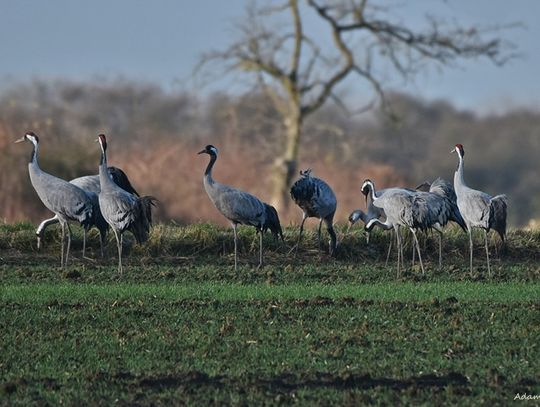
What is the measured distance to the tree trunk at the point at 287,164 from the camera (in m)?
26.7

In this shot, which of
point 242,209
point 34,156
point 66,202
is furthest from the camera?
point 34,156

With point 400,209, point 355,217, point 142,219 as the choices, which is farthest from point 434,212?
point 142,219

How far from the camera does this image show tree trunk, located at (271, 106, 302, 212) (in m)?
26.7

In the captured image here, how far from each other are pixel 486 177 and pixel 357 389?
25.9 meters

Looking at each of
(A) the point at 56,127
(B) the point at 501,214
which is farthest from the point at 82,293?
(A) the point at 56,127

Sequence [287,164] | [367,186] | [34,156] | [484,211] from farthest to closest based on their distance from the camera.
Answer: [287,164] < [367,186] < [34,156] < [484,211]

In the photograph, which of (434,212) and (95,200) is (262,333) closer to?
(434,212)

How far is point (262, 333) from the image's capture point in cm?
992

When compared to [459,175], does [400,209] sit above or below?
below

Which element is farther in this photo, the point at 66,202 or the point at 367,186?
the point at 367,186

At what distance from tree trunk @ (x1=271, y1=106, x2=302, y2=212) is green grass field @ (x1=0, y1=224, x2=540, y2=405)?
10661mm

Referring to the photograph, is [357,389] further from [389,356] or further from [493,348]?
[493,348]

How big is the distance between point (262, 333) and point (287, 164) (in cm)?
1798

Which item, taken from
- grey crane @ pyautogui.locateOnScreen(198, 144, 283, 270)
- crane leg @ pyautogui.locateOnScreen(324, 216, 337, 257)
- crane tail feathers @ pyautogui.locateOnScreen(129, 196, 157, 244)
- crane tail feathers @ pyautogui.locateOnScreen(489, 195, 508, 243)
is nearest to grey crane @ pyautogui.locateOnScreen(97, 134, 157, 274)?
crane tail feathers @ pyautogui.locateOnScreen(129, 196, 157, 244)
